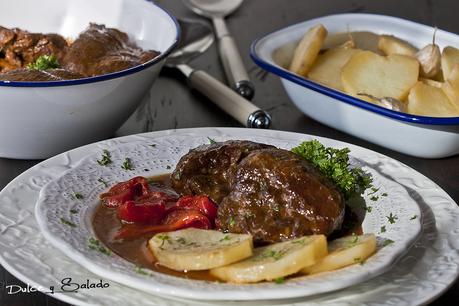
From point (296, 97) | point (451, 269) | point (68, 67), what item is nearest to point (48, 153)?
point (68, 67)

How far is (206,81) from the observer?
4.01 meters

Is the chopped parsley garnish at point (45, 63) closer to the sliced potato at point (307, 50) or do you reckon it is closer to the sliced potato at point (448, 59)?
the sliced potato at point (307, 50)

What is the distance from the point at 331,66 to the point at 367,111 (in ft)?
1.48

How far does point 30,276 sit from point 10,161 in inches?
44.2

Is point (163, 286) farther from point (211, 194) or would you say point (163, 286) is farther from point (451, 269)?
point (451, 269)

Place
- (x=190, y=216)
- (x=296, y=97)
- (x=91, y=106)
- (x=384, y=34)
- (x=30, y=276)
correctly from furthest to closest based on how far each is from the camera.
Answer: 1. (x=384, y=34)
2. (x=296, y=97)
3. (x=91, y=106)
4. (x=190, y=216)
5. (x=30, y=276)

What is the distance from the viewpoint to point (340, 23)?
4258 mm

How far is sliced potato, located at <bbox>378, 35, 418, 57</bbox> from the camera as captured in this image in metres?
3.89

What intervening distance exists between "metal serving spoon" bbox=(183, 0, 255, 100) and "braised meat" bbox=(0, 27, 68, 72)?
800 mm

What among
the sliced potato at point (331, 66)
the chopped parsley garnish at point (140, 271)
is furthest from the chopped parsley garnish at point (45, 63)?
the chopped parsley garnish at point (140, 271)

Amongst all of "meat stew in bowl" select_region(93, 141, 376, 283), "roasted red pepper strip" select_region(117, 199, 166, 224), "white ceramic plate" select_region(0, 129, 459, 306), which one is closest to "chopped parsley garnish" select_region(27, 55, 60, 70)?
"white ceramic plate" select_region(0, 129, 459, 306)

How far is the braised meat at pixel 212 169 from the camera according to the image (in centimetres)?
275

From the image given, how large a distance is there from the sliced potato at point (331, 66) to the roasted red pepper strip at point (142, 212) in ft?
4.27

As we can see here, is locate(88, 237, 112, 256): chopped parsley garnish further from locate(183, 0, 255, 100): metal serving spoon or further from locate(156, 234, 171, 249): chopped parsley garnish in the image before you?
locate(183, 0, 255, 100): metal serving spoon
